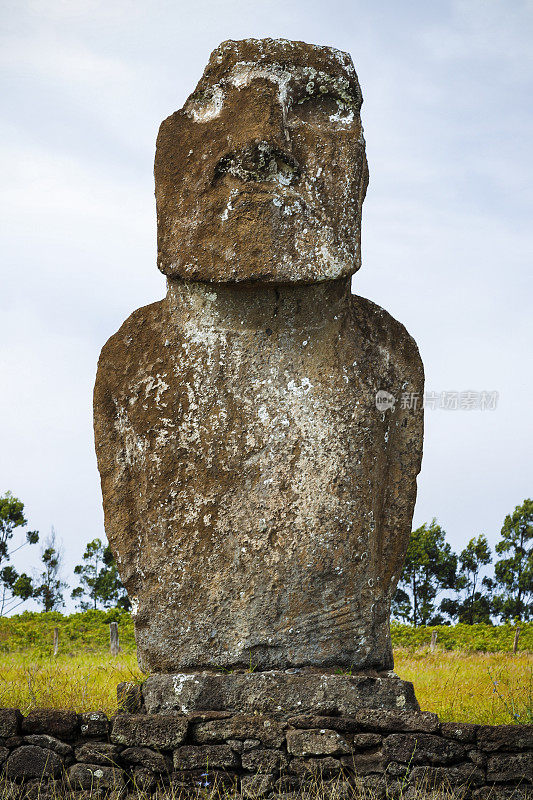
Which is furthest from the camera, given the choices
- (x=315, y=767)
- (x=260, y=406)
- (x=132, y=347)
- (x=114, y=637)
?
(x=114, y=637)

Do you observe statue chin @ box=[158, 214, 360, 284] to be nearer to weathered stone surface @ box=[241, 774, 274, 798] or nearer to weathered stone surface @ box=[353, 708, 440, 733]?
weathered stone surface @ box=[353, 708, 440, 733]

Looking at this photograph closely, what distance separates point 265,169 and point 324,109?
0.71m

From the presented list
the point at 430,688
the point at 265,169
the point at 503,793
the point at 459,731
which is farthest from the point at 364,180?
the point at 430,688

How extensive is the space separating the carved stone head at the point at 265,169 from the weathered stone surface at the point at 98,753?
2.94 m

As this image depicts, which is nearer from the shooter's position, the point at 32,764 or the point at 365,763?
the point at 365,763

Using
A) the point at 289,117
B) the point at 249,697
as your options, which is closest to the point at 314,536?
the point at 249,697

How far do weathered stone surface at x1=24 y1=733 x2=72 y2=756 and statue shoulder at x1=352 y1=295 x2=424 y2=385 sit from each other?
10.6 feet

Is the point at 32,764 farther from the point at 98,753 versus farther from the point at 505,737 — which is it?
the point at 505,737

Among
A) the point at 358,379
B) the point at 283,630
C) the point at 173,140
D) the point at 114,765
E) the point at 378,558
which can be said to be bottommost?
the point at 114,765

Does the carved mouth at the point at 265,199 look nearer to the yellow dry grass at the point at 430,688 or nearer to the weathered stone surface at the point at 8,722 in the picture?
the yellow dry grass at the point at 430,688

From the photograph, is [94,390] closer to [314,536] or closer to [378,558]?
[314,536]

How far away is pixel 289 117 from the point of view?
634 centimetres

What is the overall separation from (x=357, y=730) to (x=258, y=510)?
56.7 inches

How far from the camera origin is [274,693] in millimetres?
5656
